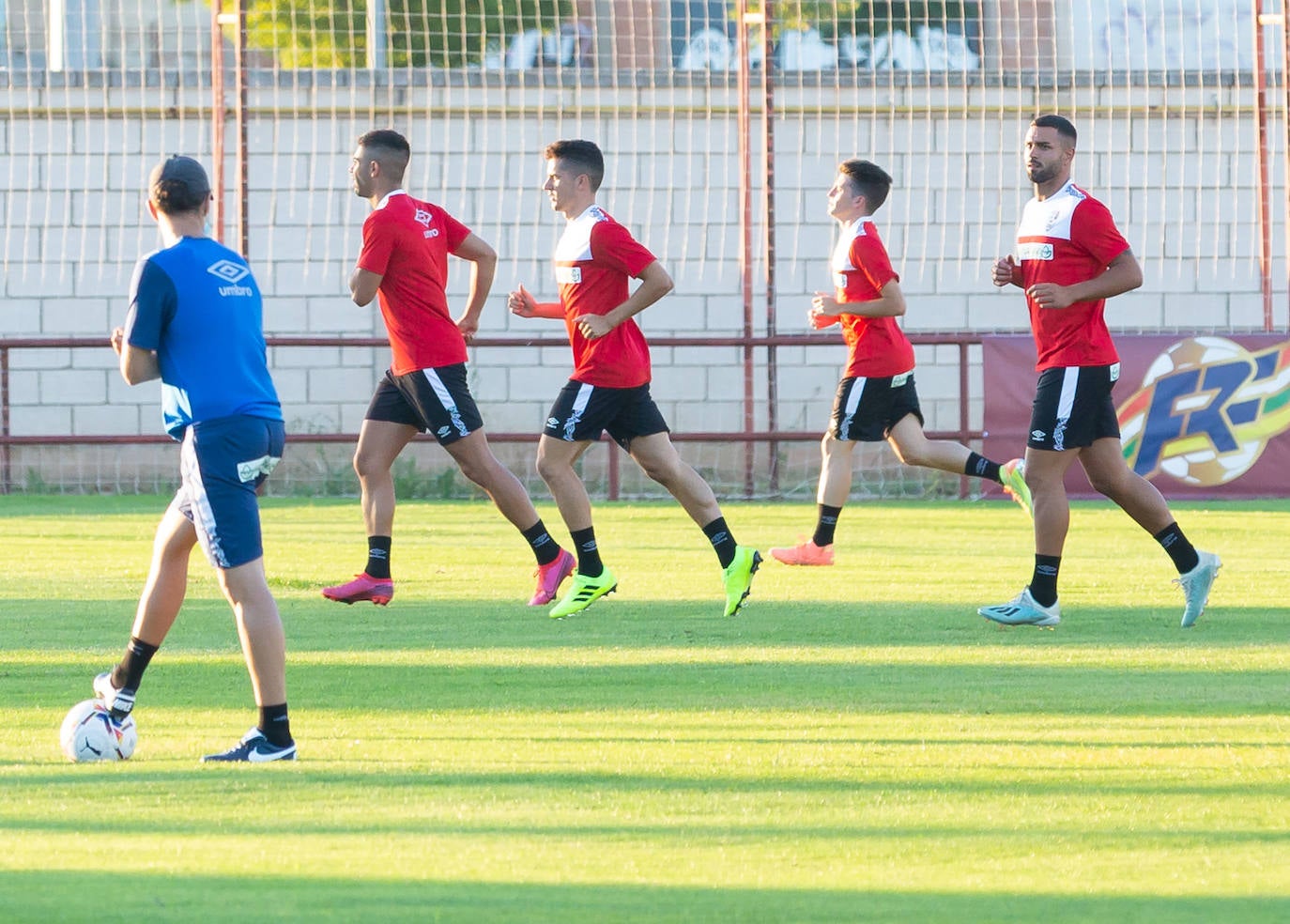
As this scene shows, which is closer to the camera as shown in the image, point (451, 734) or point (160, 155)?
point (451, 734)

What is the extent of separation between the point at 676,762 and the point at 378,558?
3.97 m

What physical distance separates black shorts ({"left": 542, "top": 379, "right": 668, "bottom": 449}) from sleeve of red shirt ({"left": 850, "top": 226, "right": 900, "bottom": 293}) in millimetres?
2022

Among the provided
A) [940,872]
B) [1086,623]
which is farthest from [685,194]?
[940,872]

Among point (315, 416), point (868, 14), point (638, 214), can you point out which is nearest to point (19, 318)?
point (315, 416)

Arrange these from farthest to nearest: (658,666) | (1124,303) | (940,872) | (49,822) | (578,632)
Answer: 1. (1124,303)
2. (578,632)
3. (658,666)
4. (49,822)
5. (940,872)

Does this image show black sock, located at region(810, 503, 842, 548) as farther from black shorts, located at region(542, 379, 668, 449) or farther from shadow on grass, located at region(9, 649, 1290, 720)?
shadow on grass, located at region(9, 649, 1290, 720)

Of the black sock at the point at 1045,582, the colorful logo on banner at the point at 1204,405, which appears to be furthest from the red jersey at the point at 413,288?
the colorful logo on banner at the point at 1204,405

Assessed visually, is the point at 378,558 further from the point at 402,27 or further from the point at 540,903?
the point at 402,27

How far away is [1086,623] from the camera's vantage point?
27.3 feet

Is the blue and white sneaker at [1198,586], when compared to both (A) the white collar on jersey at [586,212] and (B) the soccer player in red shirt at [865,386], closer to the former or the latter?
(B) the soccer player in red shirt at [865,386]

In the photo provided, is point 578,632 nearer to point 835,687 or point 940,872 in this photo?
point 835,687

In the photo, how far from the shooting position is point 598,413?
8711mm

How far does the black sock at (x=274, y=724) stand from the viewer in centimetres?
529

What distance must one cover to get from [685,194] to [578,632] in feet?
33.3
